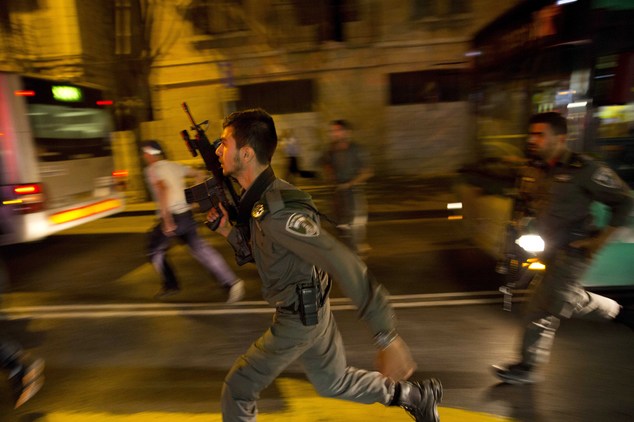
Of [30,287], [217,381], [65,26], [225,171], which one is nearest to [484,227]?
[217,381]

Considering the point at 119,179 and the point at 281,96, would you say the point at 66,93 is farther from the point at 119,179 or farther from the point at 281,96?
the point at 281,96

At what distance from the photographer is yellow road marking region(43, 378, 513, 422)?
2.90 meters

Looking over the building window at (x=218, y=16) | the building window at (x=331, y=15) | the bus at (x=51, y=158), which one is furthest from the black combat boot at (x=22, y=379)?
the building window at (x=218, y=16)

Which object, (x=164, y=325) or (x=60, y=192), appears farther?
(x=60, y=192)

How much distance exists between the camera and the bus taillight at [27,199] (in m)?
6.33

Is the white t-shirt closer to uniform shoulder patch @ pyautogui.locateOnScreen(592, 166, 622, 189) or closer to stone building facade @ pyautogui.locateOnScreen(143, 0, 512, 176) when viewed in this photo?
uniform shoulder patch @ pyautogui.locateOnScreen(592, 166, 622, 189)

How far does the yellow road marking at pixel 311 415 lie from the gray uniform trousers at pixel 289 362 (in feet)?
2.36

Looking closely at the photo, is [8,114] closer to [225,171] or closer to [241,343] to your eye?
[241,343]

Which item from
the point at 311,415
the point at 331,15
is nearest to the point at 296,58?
the point at 331,15

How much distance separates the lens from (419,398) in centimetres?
240

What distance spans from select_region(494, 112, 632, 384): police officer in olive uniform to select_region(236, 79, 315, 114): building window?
11.9m

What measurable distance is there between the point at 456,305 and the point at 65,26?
1415 cm

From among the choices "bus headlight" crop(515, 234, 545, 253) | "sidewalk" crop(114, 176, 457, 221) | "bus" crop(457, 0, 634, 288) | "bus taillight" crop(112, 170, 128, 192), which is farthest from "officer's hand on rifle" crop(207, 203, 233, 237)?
"bus taillight" crop(112, 170, 128, 192)

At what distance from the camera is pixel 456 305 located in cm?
471
